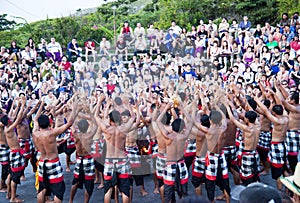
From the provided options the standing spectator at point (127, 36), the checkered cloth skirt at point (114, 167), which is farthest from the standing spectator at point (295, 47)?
the checkered cloth skirt at point (114, 167)

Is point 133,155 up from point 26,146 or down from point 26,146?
down

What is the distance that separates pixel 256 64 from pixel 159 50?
2.76 m

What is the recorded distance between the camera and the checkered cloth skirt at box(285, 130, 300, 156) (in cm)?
639

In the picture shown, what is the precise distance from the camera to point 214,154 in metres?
5.53

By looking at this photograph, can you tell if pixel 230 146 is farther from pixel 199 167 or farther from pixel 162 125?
pixel 162 125

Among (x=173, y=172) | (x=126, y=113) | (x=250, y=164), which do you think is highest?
(x=126, y=113)

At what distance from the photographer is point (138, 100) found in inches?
272

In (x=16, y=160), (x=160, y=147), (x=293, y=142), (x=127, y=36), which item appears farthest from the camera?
(x=127, y=36)

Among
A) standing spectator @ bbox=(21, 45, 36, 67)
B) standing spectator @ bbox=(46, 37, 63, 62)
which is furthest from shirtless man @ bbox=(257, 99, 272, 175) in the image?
A: standing spectator @ bbox=(21, 45, 36, 67)

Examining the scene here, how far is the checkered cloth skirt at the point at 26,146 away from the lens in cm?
668

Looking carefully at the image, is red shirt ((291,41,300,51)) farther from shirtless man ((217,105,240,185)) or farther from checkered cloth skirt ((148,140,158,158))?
checkered cloth skirt ((148,140,158,158))

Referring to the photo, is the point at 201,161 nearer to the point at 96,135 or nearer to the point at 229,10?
the point at 96,135

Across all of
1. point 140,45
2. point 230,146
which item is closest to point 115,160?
point 230,146

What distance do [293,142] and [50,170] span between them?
12.2 feet
